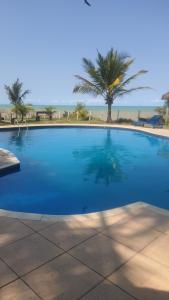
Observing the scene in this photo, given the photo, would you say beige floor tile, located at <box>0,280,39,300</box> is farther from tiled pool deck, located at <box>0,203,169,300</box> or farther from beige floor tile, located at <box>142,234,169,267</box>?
beige floor tile, located at <box>142,234,169,267</box>

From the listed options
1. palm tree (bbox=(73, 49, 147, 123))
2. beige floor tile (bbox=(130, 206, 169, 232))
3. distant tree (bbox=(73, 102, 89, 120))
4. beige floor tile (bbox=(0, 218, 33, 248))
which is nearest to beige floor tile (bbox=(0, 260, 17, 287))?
beige floor tile (bbox=(0, 218, 33, 248))

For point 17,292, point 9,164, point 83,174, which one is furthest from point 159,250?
point 9,164

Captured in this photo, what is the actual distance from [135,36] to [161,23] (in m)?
6.59

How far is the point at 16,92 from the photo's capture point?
73.2 ft

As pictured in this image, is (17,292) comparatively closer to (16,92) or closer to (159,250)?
(159,250)

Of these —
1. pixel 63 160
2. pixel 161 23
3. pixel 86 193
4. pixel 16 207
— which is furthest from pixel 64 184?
pixel 161 23

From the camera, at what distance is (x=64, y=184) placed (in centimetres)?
738

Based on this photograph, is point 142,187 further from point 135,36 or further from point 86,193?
point 135,36

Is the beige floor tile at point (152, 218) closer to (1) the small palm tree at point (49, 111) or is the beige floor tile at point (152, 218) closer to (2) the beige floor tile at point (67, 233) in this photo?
(2) the beige floor tile at point (67, 233)

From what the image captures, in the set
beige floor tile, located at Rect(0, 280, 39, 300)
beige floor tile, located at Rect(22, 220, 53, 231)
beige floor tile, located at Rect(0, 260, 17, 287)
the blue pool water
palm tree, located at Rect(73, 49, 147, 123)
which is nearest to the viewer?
beige floor tile, located at Rect(0, 280, 39, 300)

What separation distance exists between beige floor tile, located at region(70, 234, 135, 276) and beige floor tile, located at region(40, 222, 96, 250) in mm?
132

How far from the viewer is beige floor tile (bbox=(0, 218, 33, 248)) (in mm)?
3342

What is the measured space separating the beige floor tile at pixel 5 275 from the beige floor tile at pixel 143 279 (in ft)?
3.68

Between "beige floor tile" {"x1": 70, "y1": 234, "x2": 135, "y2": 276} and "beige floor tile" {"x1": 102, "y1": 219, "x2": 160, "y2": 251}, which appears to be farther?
"beige floor tile" {"x1": 102, "y1": 219, "x2": 160, "y2": 251}
